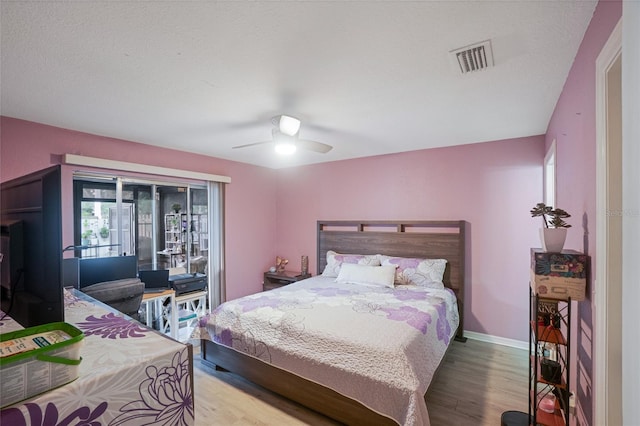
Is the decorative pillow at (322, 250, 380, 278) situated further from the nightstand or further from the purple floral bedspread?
the purple floral bedspread

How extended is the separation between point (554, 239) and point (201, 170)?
3.91 m

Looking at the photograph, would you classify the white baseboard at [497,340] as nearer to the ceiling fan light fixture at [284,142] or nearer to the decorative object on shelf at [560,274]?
the decorative object on shelf at [560,274]

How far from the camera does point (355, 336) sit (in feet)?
6.58

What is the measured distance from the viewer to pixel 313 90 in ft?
6.75

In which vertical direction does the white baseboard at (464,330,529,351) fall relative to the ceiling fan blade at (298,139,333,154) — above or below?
below

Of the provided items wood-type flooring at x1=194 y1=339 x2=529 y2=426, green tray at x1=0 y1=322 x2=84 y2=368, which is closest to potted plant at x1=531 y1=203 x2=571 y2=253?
wood-type flooring at x1=194 y1=339 x2=529 y2=426

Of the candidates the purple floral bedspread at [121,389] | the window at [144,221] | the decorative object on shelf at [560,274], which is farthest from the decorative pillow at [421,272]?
the purple floral bedspread at [121,389]

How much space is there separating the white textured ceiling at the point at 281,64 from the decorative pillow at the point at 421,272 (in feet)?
5.18

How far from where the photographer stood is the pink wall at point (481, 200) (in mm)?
3186

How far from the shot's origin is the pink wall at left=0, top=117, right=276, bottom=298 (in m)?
2.54

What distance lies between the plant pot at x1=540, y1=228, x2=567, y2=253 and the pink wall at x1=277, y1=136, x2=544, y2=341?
1832 mm

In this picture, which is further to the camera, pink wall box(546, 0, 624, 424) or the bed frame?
the bed frame

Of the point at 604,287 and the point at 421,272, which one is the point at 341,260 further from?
the point at 604,287
